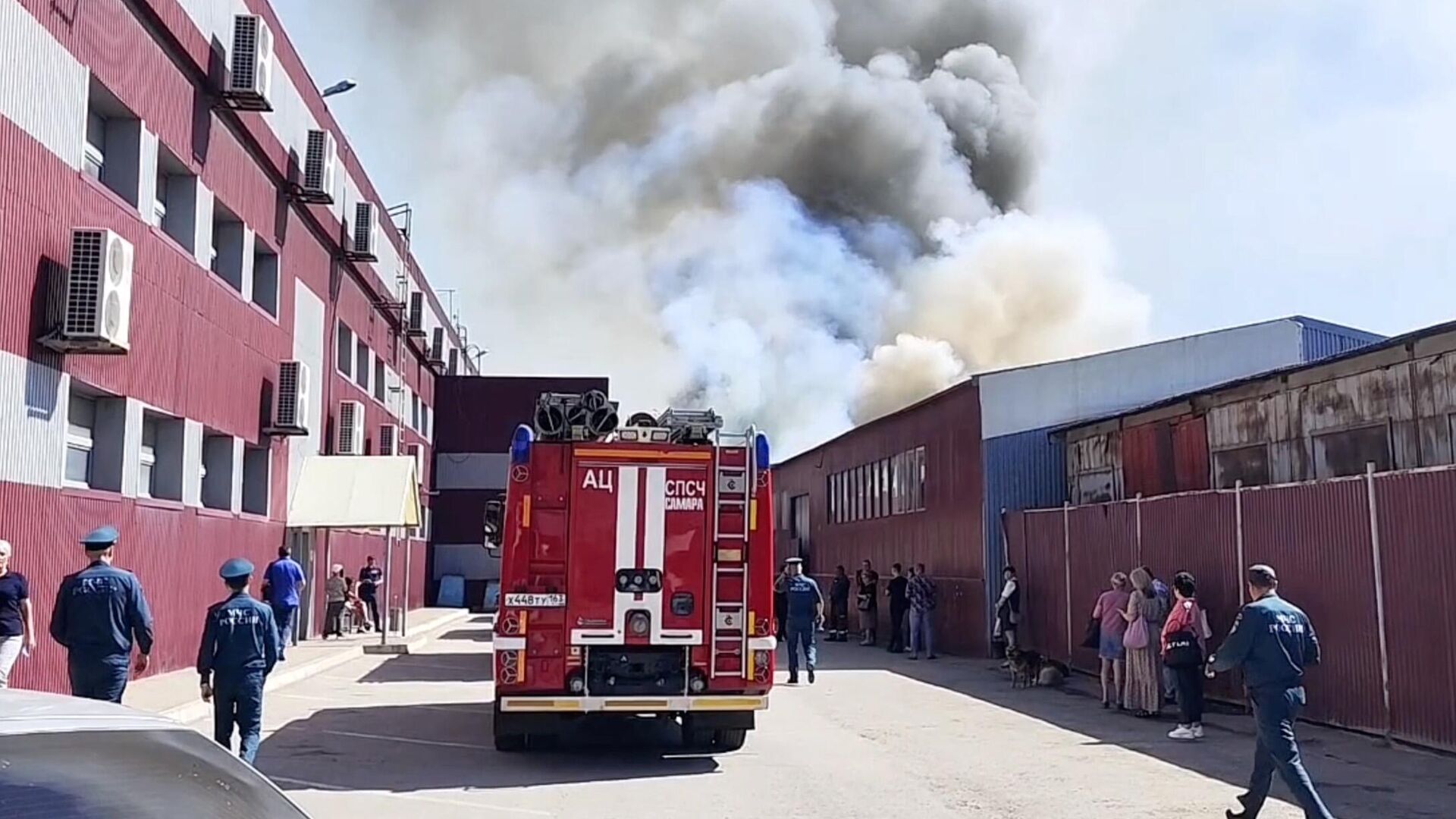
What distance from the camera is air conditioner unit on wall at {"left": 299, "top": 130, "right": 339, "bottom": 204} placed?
23422mm

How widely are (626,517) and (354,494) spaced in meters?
14.3

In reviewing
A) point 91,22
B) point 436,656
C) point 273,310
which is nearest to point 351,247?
point 273,310

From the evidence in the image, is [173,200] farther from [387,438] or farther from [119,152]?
[387,438]

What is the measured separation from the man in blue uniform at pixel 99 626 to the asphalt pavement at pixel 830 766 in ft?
5.26

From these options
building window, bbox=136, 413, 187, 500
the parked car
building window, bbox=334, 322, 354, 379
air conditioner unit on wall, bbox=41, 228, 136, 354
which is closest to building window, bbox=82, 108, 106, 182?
air conditioner unit on wall, bbox=41, 228, 136, 354

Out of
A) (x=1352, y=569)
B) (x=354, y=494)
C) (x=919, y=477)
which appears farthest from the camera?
(x=919, y=477)

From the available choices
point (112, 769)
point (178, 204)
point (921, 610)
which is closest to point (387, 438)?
point (921, 610)

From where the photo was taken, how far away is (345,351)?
29.6 metres

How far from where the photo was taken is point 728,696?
442 inches

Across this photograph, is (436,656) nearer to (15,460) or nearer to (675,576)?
(15,460)

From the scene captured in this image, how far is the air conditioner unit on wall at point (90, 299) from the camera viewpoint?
13492 mm

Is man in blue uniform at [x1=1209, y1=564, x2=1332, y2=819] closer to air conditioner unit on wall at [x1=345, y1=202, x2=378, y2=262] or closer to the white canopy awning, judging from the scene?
the white canopy awning

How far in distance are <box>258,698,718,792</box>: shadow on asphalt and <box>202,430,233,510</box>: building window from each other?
6427 millimetres

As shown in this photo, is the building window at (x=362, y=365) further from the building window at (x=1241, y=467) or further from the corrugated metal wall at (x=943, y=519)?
the building window at (x=1241, y=467)
